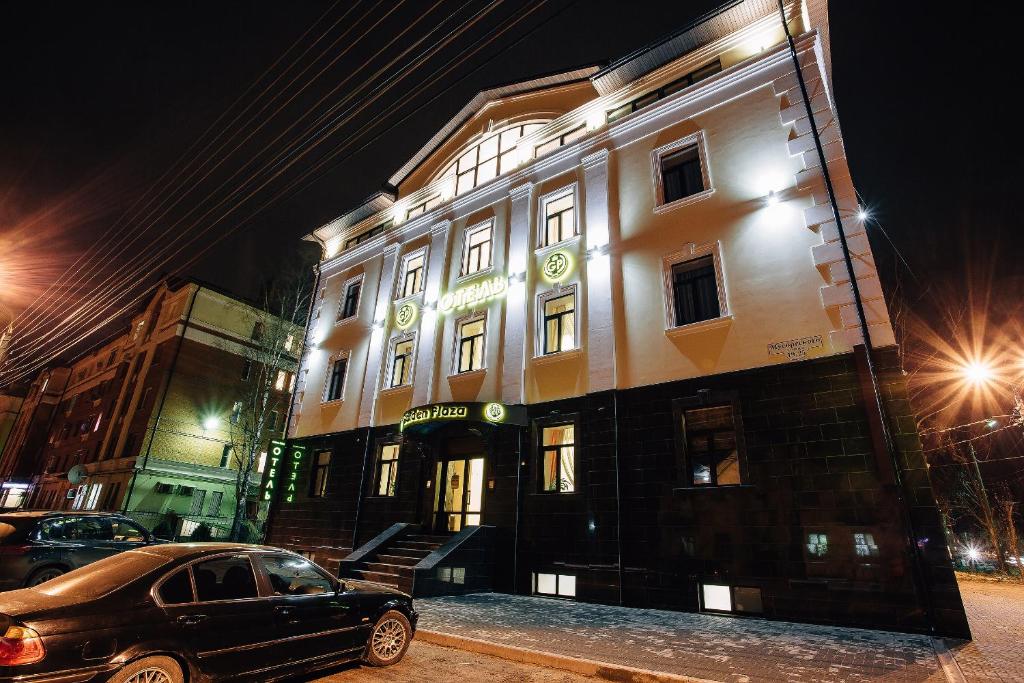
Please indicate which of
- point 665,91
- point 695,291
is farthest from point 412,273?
point 695,291

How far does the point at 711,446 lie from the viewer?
10875mm

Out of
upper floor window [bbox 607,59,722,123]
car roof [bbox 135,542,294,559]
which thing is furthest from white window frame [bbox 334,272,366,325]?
car roof [bbox 135,542,294,559]

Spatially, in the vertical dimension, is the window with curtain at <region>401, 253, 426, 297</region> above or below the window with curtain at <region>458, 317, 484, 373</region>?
above

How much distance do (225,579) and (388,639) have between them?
2407 mm

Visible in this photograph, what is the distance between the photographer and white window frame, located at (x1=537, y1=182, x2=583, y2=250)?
50.2 feet

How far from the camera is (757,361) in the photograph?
10.8 m

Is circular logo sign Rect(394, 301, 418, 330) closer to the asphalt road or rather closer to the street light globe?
the asphalt road

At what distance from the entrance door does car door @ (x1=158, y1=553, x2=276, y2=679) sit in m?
9.40

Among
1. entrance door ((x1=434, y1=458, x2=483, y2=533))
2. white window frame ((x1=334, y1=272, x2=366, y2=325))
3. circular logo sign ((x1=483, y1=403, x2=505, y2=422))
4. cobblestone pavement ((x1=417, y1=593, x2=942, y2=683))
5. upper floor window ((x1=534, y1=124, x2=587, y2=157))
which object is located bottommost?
cobblestone pavement ((x1=417, y1=593, x2=942, y2=683))

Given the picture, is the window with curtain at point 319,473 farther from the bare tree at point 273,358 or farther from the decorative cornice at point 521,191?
the bare tree at point 273,358

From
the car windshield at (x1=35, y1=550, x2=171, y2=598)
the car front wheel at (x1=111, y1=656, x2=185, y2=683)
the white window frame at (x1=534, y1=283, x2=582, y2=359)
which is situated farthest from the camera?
the white window frame at (x1=534, y1=283, x2=582, y2=359)

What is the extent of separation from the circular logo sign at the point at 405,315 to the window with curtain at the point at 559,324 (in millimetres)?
5988

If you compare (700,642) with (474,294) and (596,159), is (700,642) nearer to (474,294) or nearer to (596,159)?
(474,294)

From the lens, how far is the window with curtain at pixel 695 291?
479 inches
